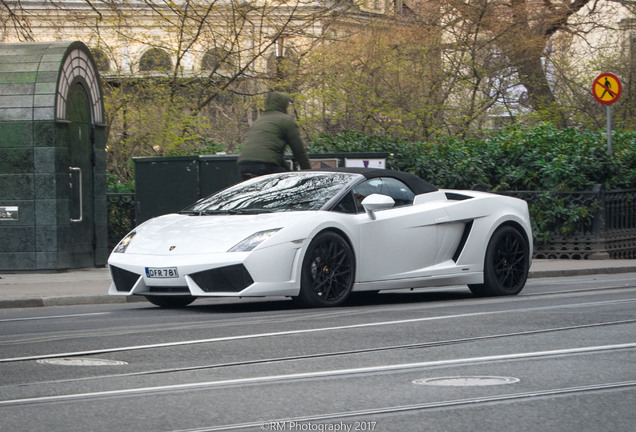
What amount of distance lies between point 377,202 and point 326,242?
673 millimetres

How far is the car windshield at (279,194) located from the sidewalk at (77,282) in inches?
73.6

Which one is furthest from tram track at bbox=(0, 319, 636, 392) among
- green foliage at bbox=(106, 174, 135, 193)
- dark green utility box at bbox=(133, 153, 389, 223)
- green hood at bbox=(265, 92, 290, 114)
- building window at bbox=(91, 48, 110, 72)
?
building window at bbox=(91, 48, 110, 72)

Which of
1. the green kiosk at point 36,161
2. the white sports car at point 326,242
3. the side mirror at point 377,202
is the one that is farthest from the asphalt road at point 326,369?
the green kiosk at point 36,161

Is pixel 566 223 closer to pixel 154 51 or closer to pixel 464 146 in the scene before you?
pixel 464 146

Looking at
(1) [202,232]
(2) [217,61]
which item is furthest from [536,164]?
(1) [202,232]

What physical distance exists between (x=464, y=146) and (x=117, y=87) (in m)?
8.59

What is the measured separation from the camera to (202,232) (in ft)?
31.6

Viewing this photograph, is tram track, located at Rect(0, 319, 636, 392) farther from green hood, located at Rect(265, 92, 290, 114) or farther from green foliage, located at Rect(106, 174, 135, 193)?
green foliage, located at Rect(106, 174, 135, 193)

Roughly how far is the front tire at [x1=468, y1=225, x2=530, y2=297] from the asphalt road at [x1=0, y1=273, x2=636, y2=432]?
54.9 inches

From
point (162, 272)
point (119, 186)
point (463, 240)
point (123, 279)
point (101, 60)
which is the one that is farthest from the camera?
point (101, 60)

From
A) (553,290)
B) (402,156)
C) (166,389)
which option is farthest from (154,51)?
(166,389)

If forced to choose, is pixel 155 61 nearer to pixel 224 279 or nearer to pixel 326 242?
pixel 326 242

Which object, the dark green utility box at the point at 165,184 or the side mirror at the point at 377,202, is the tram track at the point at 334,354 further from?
the dark green utility box at the point at 165,184

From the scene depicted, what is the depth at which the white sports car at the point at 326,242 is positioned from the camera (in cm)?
926
